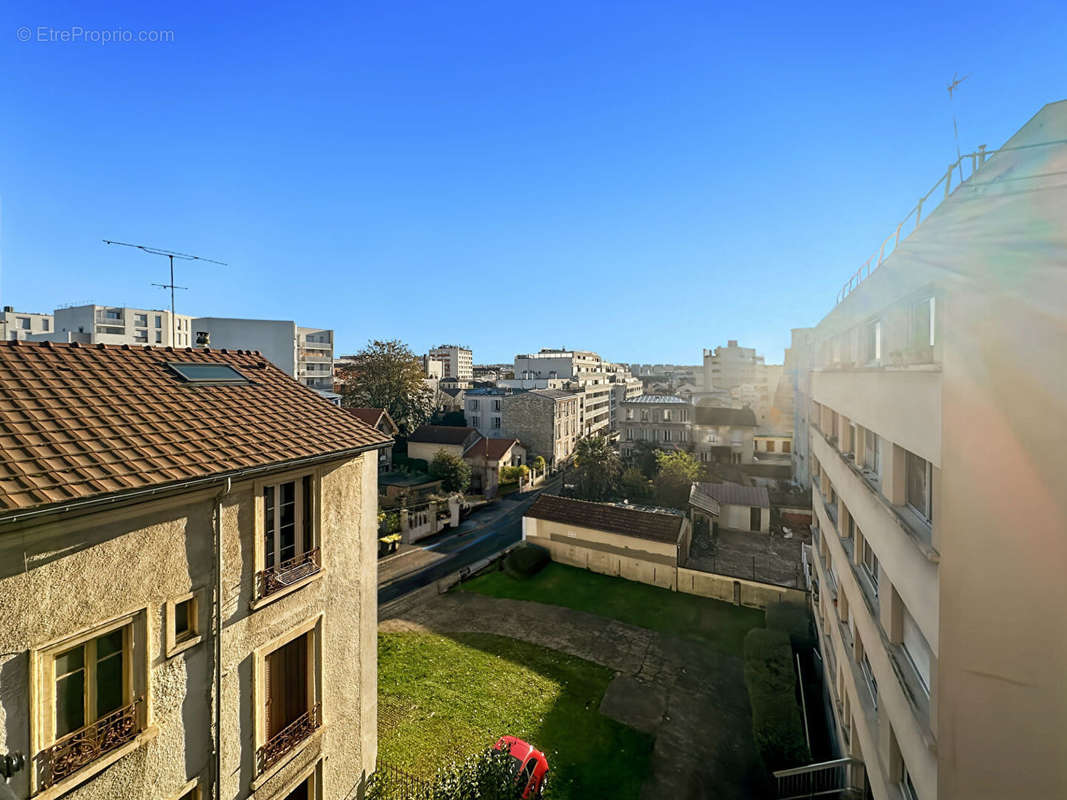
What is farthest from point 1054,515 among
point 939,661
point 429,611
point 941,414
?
point 429,611

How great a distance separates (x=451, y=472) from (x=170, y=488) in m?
35.3

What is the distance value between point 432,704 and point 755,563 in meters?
18.6

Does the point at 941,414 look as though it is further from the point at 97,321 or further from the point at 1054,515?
the point at 97,321

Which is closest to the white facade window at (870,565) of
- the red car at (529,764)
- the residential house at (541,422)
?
the red car at (529,764)

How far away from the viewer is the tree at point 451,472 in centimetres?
4038

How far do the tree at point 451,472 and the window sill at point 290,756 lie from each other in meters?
32.0

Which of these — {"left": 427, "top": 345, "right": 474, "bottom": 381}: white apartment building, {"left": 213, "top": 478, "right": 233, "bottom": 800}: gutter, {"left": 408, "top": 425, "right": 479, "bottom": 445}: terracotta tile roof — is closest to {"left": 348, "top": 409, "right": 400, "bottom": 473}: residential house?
{"left": 408, "top": 425, "right": 479, "bottom": 445}: terracotta tile roof

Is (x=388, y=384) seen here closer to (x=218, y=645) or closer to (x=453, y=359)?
(x=218, y=645)

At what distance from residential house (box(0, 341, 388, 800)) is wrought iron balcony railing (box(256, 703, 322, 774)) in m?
0.03

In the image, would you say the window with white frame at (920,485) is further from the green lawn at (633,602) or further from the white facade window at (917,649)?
the green lawn at (633,602)

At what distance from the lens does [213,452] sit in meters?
6.70

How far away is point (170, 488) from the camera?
578cm

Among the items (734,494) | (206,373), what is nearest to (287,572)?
(206,373)

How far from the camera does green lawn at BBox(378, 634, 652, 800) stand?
12.2m
